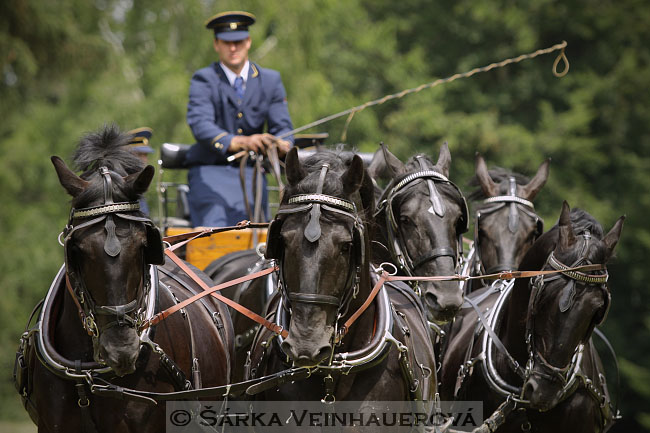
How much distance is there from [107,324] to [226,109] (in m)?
3.49

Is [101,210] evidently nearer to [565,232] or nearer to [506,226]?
[565,232]

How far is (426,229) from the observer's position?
5.16 m

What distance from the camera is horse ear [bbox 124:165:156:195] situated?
4277 mm

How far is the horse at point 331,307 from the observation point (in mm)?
3846

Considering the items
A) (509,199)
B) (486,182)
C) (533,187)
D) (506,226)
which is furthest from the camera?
(486,182)

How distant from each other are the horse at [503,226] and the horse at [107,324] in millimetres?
2370

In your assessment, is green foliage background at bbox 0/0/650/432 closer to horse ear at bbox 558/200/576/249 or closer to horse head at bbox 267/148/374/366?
horse ear at bbox 558/200/576/249

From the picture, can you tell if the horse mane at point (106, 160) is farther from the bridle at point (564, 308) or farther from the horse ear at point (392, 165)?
the bridle at point (564, 308)

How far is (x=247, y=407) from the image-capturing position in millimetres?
4641

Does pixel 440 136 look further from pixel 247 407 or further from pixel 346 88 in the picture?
pixel 247 407

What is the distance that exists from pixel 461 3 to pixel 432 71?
173cm

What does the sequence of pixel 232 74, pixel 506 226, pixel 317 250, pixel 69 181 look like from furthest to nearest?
pixel 232 74 → pixel 506 226 → pixel 69 181 → pixel 317 250

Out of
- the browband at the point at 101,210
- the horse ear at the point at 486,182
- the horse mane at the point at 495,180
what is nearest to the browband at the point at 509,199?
the horse ear at the point at 486,182

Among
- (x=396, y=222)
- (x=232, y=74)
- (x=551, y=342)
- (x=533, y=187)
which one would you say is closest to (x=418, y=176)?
(x=396, y=222)
